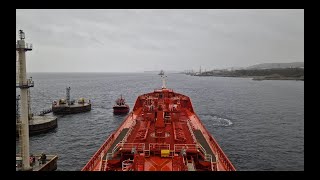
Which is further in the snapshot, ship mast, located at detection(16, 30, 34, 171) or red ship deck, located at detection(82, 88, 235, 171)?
ship mast, located at detection(16, 30, 34, 171)

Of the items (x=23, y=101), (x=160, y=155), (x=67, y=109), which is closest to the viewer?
(x=160, y=155)

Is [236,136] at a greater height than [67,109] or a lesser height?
lesser

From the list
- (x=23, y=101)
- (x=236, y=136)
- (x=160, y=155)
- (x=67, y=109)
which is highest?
(x=23, y=101)

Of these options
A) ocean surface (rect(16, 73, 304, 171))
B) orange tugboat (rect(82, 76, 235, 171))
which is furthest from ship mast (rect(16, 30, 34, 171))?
ocean surface (rect(16, 73, 304, 171))

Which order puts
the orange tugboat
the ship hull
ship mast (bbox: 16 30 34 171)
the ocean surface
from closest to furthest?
1. the orange tugboat
2. ship mast (bbox: 16 30 34 171)
3. the ocean surface
4. the ship hull

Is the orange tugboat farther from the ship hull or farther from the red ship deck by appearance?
the ship hull

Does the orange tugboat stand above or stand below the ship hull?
above

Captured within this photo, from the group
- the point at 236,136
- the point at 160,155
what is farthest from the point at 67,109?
the point at 160,155

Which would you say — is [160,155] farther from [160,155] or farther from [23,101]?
[23,101]

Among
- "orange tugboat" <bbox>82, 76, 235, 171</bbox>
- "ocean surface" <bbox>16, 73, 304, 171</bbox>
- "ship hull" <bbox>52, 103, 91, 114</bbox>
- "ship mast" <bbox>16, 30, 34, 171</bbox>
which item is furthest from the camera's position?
"ship hull" <bbox>52, 103, 91, 114</bbox>
